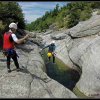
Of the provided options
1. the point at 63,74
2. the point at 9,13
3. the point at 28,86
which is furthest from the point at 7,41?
the point at 9,13

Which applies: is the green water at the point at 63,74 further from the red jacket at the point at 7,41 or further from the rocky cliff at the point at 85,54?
the red jacket at the point at 7,41

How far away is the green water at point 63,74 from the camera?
28.6m

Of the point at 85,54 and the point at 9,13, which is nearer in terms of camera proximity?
the point at 85,54

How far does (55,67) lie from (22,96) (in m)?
20.5

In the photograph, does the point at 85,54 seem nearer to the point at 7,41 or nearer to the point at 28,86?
the point at 28,86

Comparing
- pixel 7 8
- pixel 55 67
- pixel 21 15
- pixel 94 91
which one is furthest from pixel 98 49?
pixel 21 15

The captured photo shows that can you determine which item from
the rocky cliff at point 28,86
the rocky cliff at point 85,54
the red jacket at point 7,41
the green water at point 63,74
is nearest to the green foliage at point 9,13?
the green water at point 63,74

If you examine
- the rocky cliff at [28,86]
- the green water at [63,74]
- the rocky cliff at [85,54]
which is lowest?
the green water at [63,74]

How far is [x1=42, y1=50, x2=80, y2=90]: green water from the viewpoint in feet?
93.8

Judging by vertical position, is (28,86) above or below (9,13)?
below

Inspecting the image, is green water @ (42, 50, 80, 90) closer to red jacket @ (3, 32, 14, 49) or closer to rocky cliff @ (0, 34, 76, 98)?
rocky cliff @ (0, 34, 76, 98)

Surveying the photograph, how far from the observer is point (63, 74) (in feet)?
106

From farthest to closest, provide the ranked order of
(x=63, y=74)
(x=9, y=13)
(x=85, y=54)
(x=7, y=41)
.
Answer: (x=9, y=13)
(x=63, y=74)
(x=85, y=54)
(x=7, y=41)

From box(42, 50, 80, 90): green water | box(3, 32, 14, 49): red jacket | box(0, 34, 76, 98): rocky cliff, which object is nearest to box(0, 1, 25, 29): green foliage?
box(42, 50, 80, 90): green water
